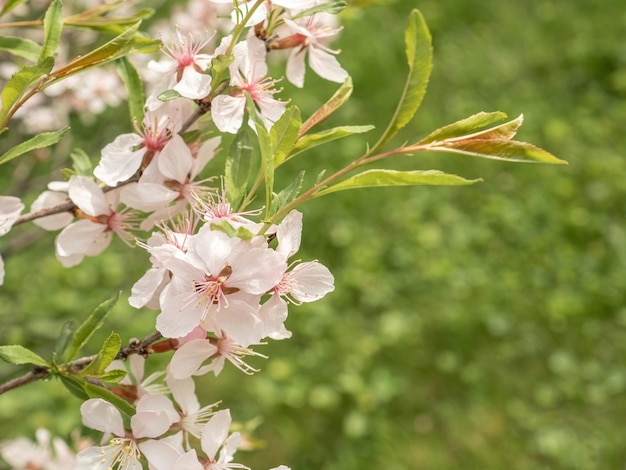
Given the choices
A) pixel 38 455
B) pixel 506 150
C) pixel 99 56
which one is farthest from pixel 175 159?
pixel 38 455

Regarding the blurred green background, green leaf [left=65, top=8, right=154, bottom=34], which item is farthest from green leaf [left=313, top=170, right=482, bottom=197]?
the blurred green background

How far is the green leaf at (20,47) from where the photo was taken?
3.39 ft

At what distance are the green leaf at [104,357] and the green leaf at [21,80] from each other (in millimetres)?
266

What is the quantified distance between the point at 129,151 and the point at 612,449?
201 centimetres

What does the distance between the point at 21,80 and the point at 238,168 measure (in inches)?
9.8

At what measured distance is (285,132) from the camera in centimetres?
79

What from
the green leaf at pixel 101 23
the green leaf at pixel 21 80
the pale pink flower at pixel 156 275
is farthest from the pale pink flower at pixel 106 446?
the green leaf at pixel 101 23

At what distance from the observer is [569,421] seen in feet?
8.23

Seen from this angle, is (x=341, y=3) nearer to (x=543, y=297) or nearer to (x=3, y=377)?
(x=3, y=377)

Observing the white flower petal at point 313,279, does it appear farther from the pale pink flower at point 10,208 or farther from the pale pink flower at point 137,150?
the pale pink flower at point 10,208

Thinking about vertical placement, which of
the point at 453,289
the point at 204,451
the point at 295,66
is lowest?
the point at 453,289

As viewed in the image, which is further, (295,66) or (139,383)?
(295,66)

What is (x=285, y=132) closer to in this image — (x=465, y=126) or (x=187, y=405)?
(x=465, y=126)

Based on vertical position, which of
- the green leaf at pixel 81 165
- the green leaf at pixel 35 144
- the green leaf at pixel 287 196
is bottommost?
the green leaf at pixel 81 165
